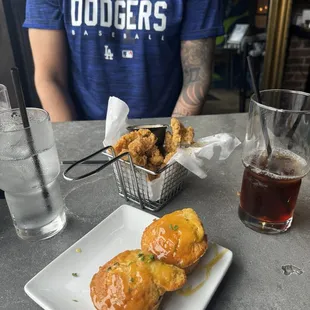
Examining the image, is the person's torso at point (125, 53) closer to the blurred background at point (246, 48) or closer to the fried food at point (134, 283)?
the blurred background at point (246, 48)

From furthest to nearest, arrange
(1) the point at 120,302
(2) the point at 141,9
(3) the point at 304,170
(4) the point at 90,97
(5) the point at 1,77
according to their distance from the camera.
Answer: (5) the point at 1,77, (4) the point at 90,97, (2) the point at 141,9, (3) the point at 304,170, (1) the point at 120,302

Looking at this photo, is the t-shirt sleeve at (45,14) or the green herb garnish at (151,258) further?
the t-shirt sleeve at (45,14)

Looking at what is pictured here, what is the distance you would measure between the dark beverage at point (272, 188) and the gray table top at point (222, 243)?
0.11 feet

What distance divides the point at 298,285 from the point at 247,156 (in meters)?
0.24

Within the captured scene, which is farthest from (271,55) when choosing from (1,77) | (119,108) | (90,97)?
(119,108)

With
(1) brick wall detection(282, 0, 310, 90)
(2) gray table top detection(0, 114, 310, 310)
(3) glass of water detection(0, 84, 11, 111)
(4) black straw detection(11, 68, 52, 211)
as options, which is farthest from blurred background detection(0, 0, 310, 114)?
(4) black straw detection(11, 68, 52, 211)

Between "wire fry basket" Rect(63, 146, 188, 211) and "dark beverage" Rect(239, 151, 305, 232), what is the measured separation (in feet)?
0.48

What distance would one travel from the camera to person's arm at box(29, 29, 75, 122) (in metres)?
1.42

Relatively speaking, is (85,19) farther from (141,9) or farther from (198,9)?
(198,9)

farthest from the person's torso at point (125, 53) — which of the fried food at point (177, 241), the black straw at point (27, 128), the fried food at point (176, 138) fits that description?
the fried food at point (177, 241)

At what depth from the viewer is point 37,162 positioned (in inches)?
22.7

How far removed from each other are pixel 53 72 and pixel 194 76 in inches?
26.1

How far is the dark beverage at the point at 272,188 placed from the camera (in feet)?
1.86

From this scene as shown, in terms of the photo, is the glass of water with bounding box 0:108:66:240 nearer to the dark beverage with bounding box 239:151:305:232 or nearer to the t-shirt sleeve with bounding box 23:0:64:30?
the dark beverage with bounding box 239:151:305:232
